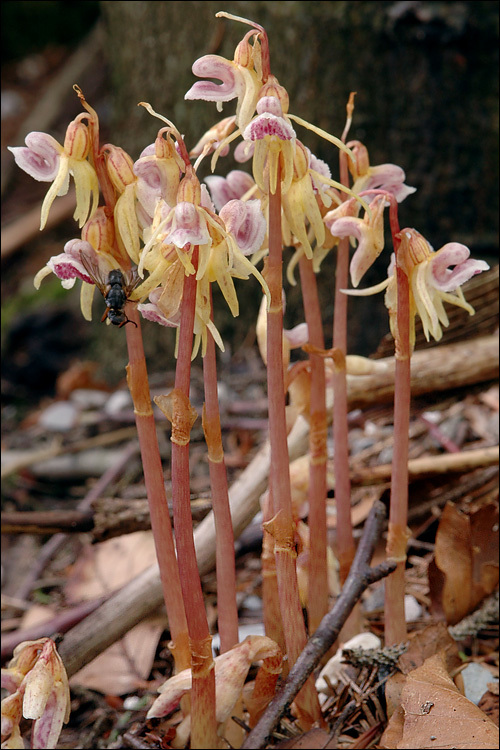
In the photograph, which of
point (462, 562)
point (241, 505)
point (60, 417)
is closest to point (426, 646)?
point (462, 562)

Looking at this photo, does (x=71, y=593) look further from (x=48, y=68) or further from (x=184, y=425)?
(x=48, y=68)

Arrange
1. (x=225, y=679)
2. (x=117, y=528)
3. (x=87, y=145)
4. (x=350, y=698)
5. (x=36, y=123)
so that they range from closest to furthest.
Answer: (x=87, y=145)
(x=225, y=679)
(x=350, y=698)
(x=117, y=528)
(x=36, y=123)

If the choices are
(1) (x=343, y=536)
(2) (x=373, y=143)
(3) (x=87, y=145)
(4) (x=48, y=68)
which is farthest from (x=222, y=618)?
(4) (x=48, y=68)

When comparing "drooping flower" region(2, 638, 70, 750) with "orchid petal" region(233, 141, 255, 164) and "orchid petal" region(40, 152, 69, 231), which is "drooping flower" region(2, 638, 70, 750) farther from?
"orchid petal" region(233, 141, 255, 164)

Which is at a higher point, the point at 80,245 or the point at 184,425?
the point at 80,245

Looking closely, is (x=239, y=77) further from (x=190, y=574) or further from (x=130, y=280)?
(x=190, y=574)

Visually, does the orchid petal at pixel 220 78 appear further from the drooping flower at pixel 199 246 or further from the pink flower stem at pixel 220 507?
the pink flower stem at pixel 220 507
